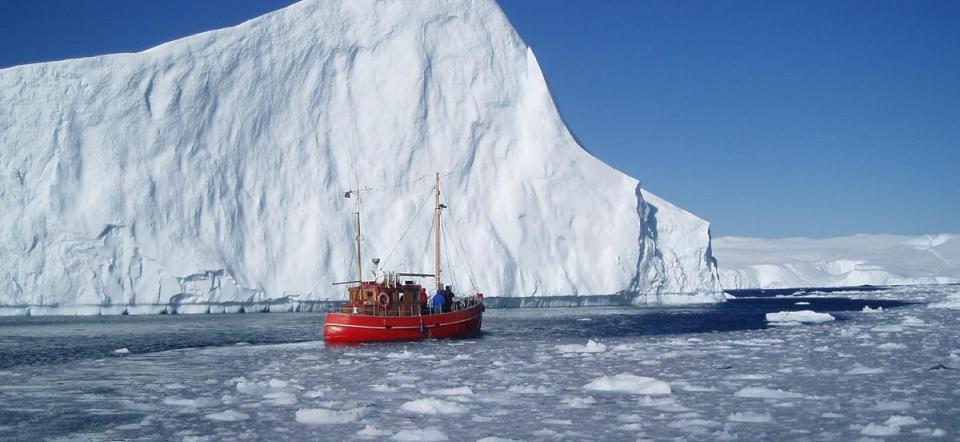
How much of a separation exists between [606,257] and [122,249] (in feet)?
69.9

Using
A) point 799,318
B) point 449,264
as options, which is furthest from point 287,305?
point 799,318

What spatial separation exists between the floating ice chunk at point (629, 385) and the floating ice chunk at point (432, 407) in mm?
2541

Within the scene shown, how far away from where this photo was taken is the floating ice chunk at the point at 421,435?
29.0 feet

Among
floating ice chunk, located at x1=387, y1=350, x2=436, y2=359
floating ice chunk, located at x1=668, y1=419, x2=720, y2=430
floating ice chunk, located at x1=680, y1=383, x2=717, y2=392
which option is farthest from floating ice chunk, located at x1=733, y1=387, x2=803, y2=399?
floating ice chunk, located at x1=387, y1=350, x2=436, y2=359

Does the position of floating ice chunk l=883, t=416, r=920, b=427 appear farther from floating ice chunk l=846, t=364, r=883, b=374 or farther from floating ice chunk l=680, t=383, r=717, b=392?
floating ice chunk l=846, t=364, r=883, b=374

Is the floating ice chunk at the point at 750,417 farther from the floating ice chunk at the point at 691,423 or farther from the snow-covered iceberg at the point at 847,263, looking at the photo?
the snow-covered iceberg at the point at 847,263

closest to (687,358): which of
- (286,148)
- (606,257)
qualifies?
(606,257)

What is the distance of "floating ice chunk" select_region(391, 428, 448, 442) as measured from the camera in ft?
29.0

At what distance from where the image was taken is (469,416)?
10164 mm

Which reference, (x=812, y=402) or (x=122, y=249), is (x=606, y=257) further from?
(x=812, y=402)

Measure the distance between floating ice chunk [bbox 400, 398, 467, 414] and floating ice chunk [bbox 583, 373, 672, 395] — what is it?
2541mm

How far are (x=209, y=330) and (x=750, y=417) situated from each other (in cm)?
1955

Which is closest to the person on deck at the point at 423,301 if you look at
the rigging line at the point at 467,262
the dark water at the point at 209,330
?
the dark water at the point at 209,330

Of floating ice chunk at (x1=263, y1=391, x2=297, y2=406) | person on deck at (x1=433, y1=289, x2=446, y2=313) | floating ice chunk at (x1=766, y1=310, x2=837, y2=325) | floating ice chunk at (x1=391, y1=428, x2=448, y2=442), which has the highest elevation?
person on deck at (x1=433, y1=289, x2=446, y2=313)
